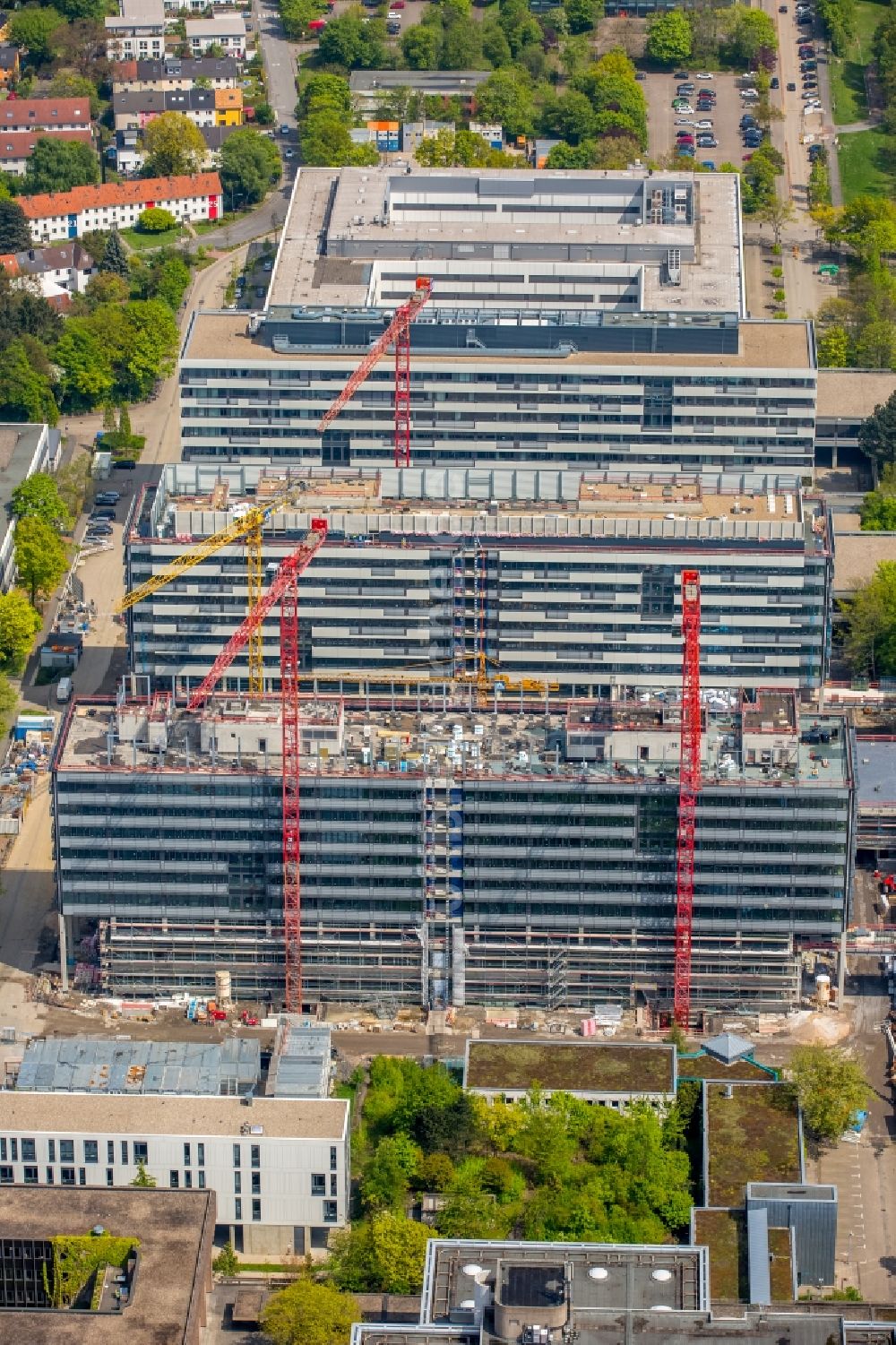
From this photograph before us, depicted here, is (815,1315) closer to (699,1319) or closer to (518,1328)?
(699,1319)

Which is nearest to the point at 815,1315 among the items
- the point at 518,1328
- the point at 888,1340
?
the point at 888,1340

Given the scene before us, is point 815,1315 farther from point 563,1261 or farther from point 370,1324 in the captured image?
point 370,1324

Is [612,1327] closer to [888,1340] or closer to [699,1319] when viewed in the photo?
A: [699,1319]

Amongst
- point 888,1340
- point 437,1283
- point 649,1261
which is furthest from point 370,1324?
point 888,1340

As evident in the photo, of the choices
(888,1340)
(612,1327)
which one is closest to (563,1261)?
(612,1327)

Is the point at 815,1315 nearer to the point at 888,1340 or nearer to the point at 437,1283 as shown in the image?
the point at 888,1340
